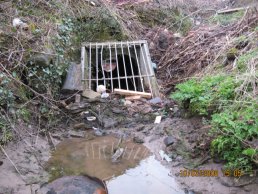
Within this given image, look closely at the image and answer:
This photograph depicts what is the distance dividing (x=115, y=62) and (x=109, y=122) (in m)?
1.96

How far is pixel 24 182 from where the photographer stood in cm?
291

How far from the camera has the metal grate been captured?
5.12 meters

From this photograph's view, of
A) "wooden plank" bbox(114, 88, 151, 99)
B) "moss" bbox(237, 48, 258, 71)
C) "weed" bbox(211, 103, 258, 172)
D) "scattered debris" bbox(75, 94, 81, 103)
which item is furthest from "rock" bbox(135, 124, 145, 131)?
"moss" bbox(237, 48, 258, 71)

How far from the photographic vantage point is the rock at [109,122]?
13.3 ft

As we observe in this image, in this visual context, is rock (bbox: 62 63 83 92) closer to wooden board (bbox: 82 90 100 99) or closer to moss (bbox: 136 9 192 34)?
wooden board (bbox: 82 90 100 99)

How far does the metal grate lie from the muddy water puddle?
1508mm

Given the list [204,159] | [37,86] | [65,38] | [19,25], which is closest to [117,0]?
[65,38]

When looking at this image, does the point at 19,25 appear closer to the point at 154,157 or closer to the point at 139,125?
the point at 139,125

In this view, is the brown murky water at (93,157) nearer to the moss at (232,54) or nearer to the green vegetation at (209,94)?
the green vegetation at (209,94)

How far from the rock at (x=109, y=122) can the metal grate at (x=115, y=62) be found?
1.01 m

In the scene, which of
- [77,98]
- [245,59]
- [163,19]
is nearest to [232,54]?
[245,59]

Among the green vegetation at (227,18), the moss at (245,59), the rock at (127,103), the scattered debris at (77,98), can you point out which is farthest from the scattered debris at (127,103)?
the green vegetation at (227,18)

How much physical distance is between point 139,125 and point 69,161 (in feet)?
3.50

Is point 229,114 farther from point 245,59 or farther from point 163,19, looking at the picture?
point 163,19
